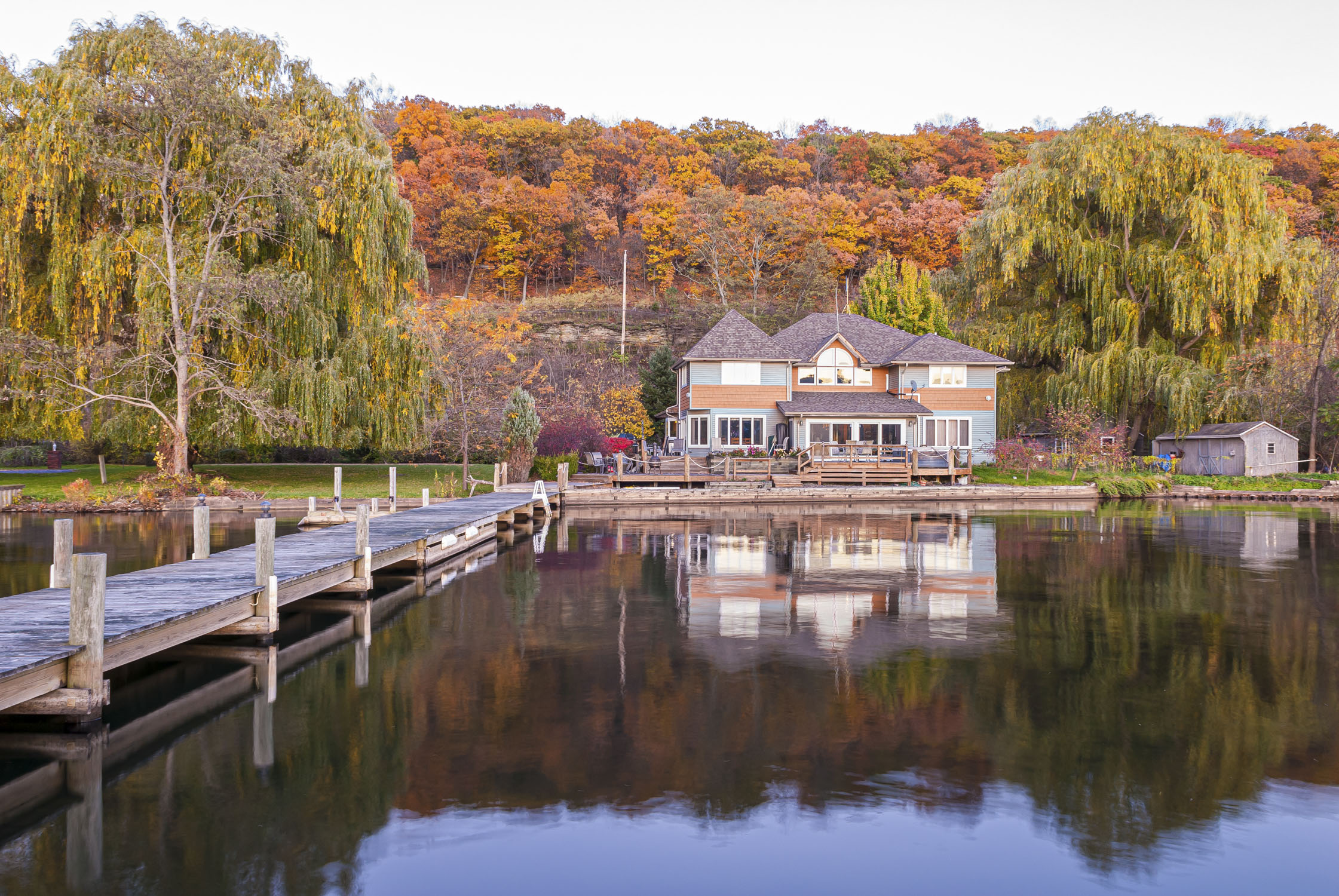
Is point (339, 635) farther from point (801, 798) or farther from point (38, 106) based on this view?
point (38, 106)

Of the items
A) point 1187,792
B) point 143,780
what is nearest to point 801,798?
point 1187,792

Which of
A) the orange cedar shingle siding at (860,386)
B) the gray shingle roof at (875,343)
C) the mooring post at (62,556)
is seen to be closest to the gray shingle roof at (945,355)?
the gray shingle roof at (875,343)

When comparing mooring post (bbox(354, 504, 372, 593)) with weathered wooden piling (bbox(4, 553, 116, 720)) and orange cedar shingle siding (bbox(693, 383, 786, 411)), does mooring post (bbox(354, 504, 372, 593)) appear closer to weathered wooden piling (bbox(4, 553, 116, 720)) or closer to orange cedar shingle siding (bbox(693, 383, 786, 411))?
weathered wooden piling (bbox(4, 553, 116, 720))

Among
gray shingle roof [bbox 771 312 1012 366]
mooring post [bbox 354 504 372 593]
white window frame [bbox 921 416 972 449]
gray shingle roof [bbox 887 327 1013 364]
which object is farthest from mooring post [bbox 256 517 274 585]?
white window frame [bbox 921 416 972 449]

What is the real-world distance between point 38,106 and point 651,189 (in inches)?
2054

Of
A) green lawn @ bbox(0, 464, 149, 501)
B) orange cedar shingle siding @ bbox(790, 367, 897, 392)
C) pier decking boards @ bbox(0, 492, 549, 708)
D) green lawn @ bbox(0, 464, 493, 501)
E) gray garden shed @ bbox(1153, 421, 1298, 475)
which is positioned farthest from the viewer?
orange cedar shingle siding @ bbox(790, 367, 897, 392)

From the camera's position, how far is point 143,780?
721 centimetres

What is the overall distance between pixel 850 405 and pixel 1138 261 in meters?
14.0

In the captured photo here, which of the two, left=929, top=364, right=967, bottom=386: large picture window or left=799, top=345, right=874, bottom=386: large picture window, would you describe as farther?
left=799, top=345, right=874, bottom=386: large picture window

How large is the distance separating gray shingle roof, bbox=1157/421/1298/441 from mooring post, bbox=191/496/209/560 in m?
39.3

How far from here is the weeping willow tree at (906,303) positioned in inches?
2239

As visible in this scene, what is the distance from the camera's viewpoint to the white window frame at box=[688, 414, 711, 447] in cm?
4381

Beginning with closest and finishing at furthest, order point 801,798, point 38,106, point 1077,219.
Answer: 1. point 801,798
2. point 38,106
3. point 1077,219

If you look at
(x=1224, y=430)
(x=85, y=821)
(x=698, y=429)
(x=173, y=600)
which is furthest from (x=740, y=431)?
(x=85, y=821)
